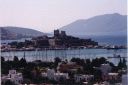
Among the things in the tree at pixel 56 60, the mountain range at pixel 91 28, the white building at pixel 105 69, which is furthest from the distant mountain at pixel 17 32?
the white building at pixel 105 69

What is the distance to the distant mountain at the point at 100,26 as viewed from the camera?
6.74ft

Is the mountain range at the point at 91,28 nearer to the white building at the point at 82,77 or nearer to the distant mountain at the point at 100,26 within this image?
the distant mountain at the point at 100,26

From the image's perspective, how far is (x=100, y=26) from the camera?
222 cm

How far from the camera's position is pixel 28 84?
1.88m

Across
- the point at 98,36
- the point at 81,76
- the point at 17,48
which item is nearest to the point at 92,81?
the point at 81,76

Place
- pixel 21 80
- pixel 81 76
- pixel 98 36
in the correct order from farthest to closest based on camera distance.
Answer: pixel 98 36
pixel 81 76
pixel 21 80

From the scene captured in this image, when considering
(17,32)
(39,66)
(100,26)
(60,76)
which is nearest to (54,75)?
(60,76)

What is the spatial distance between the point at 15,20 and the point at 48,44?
32 cm

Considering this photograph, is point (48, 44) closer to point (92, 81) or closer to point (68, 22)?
point (68, 22)

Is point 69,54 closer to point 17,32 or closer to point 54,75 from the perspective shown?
point 54,75

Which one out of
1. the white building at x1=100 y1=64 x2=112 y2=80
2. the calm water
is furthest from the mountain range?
the white building at x1=100 y1=64 x2=112 y2=80

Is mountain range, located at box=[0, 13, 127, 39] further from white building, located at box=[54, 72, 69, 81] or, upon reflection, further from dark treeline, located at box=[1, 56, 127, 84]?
white building, located at box=[54, 72, 69, 81]

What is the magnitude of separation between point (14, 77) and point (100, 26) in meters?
0.77

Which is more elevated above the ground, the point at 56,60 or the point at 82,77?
the point at 56,60
